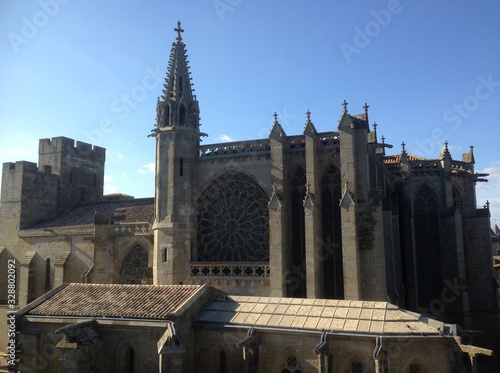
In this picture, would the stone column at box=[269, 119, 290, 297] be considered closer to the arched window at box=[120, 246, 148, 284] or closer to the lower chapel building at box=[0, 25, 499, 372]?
the lower chapel building at box=[0, 25, 499, 372]

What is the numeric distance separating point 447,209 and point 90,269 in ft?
76.2

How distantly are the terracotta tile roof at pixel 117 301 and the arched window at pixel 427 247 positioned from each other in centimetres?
1694

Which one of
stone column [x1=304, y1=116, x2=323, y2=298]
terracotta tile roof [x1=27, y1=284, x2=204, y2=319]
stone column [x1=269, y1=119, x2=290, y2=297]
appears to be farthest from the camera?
stone column [x1=269, y1=119, x2=290, y2=297]

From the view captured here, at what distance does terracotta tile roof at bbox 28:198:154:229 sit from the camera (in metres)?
30.3

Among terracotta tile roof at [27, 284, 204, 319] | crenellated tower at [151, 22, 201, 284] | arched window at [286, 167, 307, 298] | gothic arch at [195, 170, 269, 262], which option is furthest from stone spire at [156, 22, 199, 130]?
terracotta tile roof at [27, 284, 204, 319]

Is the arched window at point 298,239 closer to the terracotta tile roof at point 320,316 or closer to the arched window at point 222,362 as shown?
the terracotta tile roof at point 320,316

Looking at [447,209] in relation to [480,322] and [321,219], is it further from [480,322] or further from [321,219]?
[321,219]

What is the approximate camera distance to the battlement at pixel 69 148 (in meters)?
38.3

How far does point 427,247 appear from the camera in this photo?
1144 inches

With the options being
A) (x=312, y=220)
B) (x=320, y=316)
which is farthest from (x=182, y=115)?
(x=320, y=316)

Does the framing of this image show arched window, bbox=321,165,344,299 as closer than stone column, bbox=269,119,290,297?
No

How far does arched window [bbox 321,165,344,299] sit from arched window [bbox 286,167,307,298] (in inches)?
43.5

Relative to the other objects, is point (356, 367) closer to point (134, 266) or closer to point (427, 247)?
point (427, 247)

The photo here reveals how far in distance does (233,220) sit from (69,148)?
2099 cm
